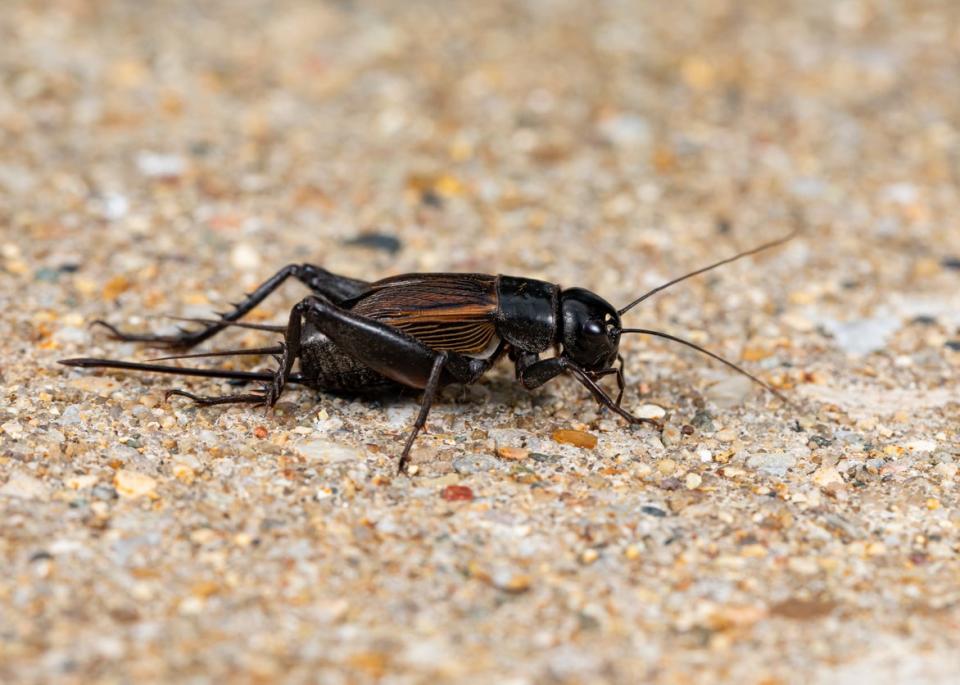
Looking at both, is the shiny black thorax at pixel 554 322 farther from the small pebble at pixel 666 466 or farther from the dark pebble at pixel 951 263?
the dark pebble at pixel 951 263

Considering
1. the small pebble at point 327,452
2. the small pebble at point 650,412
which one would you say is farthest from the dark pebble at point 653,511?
the small pebble at point 327,452

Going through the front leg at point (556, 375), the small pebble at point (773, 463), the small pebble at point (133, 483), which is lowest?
the small pebble at point (133, 483)

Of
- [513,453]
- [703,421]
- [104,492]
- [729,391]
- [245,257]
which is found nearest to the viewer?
[104,492]

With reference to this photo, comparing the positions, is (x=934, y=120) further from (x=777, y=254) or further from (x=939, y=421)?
(x=939, y=421)

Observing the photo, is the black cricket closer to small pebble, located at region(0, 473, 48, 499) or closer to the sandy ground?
the sandy ground

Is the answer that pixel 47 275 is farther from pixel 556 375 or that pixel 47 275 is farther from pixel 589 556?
pixel 589 556

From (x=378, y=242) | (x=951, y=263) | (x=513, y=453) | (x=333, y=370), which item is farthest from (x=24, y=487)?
(x=951, y=263)
